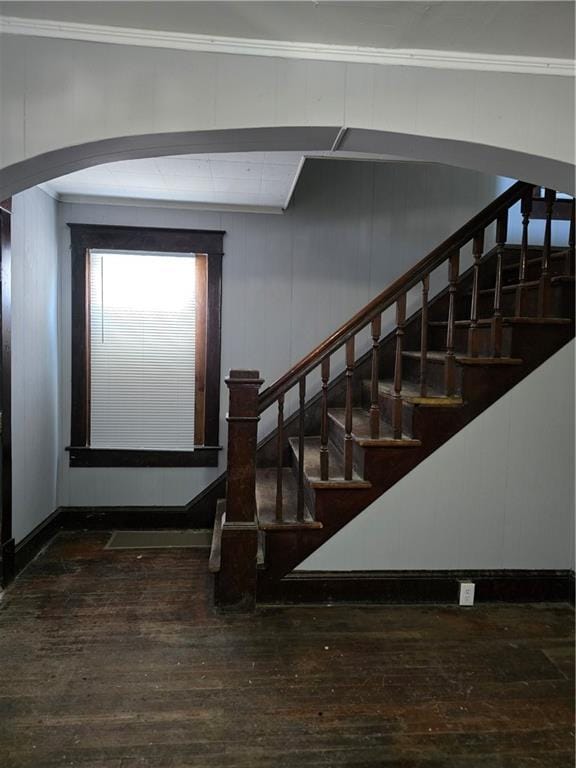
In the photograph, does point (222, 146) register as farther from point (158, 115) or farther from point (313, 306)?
point (313, 306)

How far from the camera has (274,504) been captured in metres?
2.59

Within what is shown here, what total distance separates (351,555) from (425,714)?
0.82 meters

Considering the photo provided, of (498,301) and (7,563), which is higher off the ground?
(498,301)

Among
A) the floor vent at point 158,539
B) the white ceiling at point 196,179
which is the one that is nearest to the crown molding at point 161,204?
the white ceiling at point 196,179

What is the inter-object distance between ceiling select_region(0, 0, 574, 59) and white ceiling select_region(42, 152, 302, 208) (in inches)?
43.4

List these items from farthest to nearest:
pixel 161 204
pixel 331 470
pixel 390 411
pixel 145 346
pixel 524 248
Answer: pixel 145 346 < pixel 161 204 < pixel 390 411 < pixel 331 470 < pixel 524 248

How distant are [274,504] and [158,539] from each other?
45.4 inches

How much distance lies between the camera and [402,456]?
93.5 inches

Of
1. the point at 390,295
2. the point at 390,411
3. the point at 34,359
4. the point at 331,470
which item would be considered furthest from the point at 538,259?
the point at 34,359

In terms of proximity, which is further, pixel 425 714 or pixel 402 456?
pixel 402 456

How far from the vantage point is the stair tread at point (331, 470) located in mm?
2332

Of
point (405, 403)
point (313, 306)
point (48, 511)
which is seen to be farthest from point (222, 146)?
point (48, 511)

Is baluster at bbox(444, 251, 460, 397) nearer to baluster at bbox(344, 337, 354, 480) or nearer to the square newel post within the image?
baluster at bbox(344, 337, 354, 480)

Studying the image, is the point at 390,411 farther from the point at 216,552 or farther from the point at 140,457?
the point at 140,457
